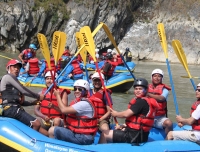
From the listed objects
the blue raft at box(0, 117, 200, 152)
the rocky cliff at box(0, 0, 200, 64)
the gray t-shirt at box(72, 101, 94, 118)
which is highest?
the rocky cliff at box(0, 0, 200, 64)

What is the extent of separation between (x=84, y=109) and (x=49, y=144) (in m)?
0.65

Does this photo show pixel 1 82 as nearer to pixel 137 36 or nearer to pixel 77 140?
pixel 77 140

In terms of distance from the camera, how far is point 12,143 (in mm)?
4684

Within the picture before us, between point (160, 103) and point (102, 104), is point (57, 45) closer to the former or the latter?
point (102, 104)

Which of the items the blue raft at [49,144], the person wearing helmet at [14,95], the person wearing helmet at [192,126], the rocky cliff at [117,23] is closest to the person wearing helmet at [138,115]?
the blue raft at [49,144]

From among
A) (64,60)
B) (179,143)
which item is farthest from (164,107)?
(64,60)

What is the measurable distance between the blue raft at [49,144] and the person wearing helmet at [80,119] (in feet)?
0.33

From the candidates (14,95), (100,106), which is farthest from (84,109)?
(14,95)

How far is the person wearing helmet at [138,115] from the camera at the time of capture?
4492 mm

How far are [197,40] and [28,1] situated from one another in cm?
1388

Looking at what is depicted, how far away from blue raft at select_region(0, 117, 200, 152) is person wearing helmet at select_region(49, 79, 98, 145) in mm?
101

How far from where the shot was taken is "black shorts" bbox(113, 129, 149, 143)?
466cm

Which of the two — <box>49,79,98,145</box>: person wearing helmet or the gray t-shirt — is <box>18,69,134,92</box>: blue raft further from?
the gray t-shirt

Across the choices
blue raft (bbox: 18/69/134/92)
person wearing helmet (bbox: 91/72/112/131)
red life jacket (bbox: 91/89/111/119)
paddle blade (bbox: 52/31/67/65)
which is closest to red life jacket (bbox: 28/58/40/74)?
blue raft (bbox: 18/69/134/92)
